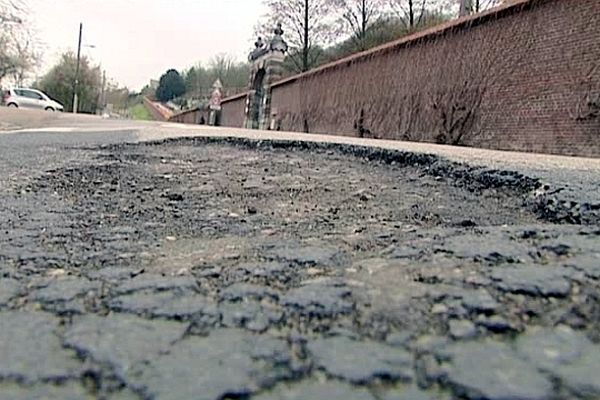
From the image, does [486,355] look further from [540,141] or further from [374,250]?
[540,141]

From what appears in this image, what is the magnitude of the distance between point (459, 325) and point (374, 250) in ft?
1.93

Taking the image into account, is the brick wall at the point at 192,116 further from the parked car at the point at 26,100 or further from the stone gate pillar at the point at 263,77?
the parked car at the point at 26,100

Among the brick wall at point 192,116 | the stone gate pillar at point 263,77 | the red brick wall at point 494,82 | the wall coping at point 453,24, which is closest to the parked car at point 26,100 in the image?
the brick wall at point 192,116

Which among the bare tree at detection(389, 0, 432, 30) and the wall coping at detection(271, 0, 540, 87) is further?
the bare tree at detection(389, 0, 432, 30)

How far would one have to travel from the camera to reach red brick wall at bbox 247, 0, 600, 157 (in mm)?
7688

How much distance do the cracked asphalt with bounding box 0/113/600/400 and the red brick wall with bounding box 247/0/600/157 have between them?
6054 millimetres

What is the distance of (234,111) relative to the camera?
29641 millimetres

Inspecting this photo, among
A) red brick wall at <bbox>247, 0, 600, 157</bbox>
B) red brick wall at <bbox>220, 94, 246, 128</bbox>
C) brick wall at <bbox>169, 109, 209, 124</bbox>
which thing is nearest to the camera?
red brick wall at <bbox>247, 0, 600, 157</bbox>

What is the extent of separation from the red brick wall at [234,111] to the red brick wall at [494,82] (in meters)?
13.8

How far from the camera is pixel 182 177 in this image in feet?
11.1

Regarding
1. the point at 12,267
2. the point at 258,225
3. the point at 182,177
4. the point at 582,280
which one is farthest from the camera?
the point at 182,177

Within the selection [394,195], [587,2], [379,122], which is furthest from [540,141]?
[394,195]

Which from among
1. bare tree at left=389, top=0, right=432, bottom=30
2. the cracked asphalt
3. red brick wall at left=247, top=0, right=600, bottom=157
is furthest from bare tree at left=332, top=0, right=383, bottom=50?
the cracked asphalt

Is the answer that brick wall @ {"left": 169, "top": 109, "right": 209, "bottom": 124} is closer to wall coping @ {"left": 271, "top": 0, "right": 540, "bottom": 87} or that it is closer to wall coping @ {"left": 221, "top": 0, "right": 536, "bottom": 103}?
wall coping @ {"left": 221, "top": 0, "right": 536, "bottom": 103}
